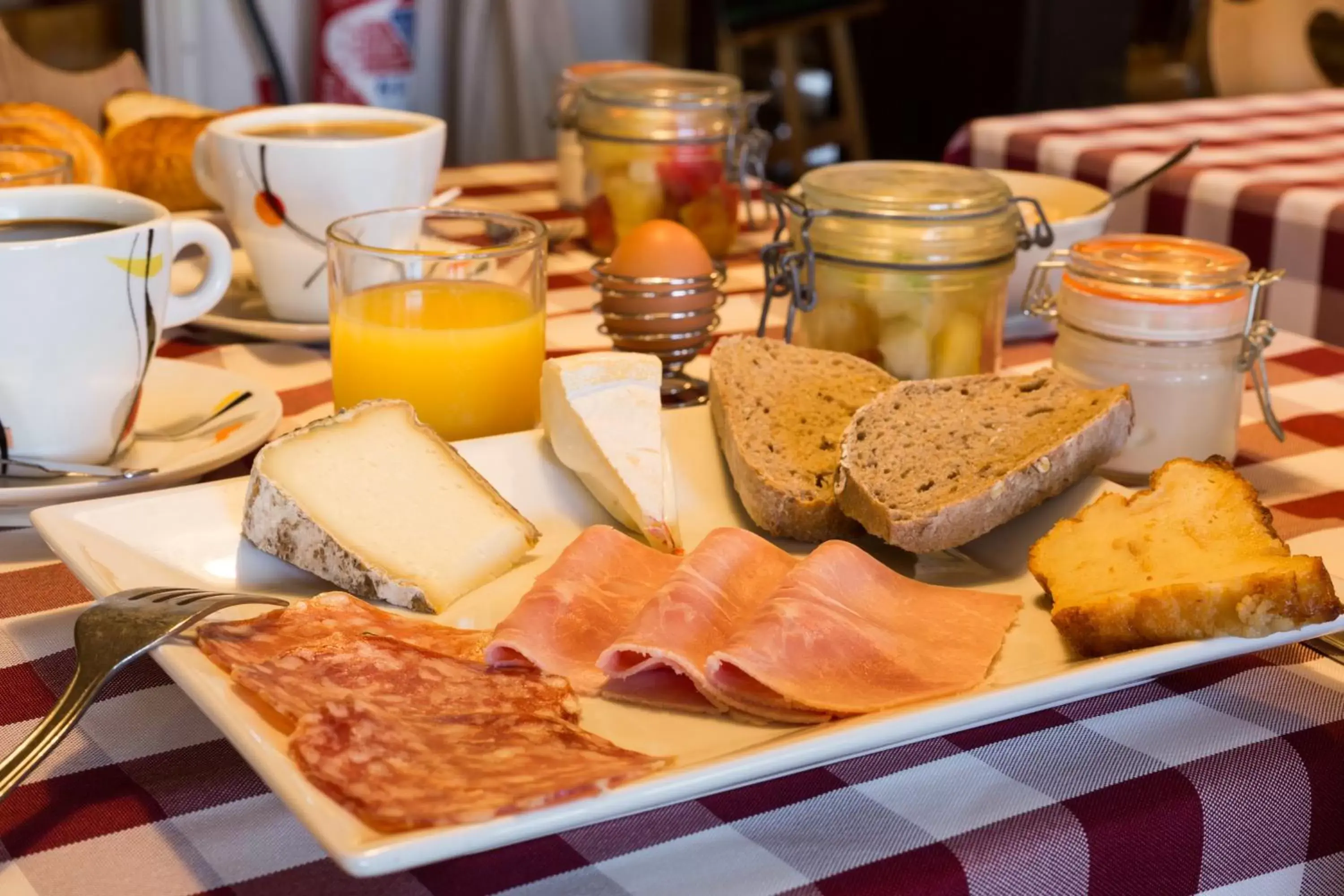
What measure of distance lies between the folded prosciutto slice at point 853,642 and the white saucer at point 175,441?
0.48 metres

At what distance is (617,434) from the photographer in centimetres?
96

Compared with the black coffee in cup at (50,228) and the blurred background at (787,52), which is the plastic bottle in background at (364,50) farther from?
the black coffee in cup at (50,228)

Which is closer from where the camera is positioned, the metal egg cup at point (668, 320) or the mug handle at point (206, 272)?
the mug handle at point (206, 272)

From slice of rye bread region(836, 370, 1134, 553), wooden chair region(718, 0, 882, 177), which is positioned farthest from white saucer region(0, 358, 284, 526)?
wooden chair region(718, 0, 882, 177)

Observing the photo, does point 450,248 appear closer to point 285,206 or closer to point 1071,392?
point 285,206

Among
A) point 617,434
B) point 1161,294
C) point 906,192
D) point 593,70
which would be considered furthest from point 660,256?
point 593,70

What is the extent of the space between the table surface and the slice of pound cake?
0.19 ft

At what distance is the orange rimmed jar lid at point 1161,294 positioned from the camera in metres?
1.04

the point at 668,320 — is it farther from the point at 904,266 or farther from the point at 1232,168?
the point at 1232,168

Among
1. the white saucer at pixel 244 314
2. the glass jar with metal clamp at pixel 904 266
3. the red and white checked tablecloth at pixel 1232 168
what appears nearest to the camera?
the glass jar with metal clamp at pixel 904 266

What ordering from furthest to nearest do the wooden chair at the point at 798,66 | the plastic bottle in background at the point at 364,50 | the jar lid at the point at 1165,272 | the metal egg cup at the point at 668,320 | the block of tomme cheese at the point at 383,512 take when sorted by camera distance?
the wooden chair at the point at 798,66
the plastic bottle in background at the point at 364,50
the metal egg cup at the point at 668,320
the jar lid at the point at 1165,272
the block of tomme cheese at the point at 383,512

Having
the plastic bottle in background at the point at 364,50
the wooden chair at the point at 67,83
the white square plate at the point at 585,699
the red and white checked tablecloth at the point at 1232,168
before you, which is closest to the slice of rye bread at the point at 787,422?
the white square plate at the point at 585,699

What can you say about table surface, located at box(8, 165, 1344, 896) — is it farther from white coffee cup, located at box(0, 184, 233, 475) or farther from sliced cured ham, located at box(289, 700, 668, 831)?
white coffee cup, located at box(0, 184, 233, 475)

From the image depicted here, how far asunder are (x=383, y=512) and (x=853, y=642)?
0.32 meters
